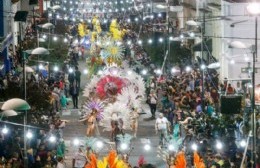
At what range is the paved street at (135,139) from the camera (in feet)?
79.8

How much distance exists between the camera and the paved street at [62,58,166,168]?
2433 centimetres

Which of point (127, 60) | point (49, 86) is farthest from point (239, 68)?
point (127, 60)

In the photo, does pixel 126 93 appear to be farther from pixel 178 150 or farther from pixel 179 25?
pixel 179 25

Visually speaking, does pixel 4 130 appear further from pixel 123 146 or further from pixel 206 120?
pixel 206 120

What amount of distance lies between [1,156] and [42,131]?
8.97ft

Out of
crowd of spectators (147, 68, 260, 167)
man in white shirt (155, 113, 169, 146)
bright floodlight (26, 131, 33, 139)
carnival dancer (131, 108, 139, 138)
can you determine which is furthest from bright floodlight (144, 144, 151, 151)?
bright floodlight (26, 131, 33, 139)

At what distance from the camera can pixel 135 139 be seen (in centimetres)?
2820

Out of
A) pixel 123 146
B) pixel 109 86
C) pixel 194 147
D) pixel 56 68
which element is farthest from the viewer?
pixel 56 68

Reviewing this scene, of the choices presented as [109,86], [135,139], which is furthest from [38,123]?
[109,86]

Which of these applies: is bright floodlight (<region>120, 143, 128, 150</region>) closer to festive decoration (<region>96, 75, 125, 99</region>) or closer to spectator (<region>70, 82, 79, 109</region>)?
festive decoration (<region>96, 75, 125, 99</region>)

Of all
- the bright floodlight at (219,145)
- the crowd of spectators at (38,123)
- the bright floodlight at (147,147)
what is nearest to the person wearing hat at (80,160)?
the crowd of spectators at (38,123)

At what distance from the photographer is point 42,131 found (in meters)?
23.8

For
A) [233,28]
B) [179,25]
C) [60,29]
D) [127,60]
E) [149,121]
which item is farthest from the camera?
[60,29]

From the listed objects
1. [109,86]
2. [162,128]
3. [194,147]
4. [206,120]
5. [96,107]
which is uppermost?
[109,86]
